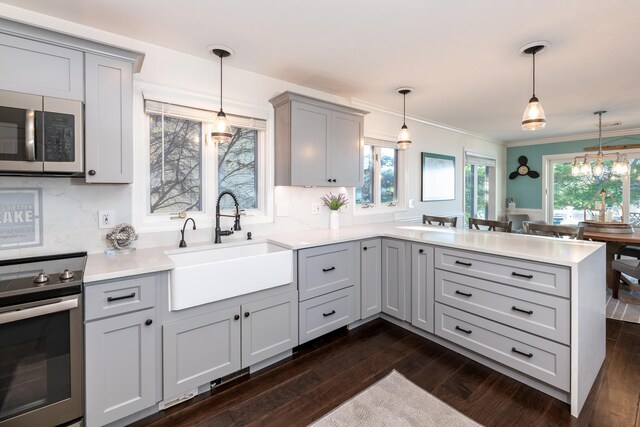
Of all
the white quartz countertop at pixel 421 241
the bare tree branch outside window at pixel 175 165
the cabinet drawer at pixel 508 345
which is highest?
the bare tree branch outside window at pixel 175 165

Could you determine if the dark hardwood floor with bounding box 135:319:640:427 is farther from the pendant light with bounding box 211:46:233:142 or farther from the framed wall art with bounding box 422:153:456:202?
the framed wall art with bounding box 422:153:456:202

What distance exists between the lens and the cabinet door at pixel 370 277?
2805 mm

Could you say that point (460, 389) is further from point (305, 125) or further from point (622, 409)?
point (305, 125)

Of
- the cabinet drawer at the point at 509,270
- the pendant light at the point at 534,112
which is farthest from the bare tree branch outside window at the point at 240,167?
the pendant light at the point at 534,112

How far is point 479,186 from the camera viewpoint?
6.02 meters

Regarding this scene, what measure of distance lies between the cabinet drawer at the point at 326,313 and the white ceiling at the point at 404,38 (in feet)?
6.58

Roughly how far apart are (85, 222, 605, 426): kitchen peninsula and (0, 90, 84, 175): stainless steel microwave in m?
0.60

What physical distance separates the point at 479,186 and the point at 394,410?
5339 mm

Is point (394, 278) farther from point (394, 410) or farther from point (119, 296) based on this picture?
point (119, 296)

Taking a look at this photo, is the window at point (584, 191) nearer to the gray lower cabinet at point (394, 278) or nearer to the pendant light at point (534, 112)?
the pendant light at point (534, 112)

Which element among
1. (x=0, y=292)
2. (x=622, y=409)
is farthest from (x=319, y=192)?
(x=622, y=409)

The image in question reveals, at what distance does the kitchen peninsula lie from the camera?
1757mm

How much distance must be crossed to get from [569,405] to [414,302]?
115 centimetres

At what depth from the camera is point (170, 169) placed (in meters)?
2.40
